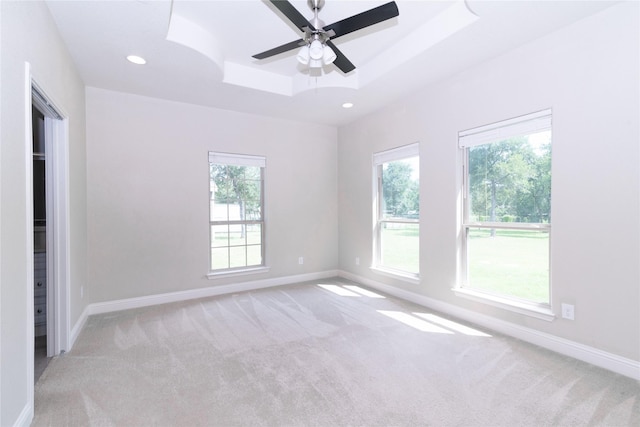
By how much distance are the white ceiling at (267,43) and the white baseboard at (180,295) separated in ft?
8.25

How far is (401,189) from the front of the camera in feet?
13.7

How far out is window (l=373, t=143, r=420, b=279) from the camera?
3.94 meters

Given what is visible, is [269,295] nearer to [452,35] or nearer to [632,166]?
[452,35]

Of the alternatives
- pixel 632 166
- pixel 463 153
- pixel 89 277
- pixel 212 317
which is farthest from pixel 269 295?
pixel 632 166

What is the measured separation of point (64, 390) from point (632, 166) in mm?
4212

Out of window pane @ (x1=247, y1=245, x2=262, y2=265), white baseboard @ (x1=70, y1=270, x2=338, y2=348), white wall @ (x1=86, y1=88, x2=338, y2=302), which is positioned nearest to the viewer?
white baseboard @ (x1=70, y1=270, x2=338, y2=348)

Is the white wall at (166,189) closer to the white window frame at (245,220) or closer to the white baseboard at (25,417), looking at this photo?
the white window frame at (245,220)

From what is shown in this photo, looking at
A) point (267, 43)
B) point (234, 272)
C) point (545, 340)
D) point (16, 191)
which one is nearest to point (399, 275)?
point (545, 340)

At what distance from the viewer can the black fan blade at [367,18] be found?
1831mm

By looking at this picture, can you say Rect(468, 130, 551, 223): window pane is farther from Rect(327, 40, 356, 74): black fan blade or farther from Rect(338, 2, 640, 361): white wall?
Rect(327, 40, 356, 74): black fan blade

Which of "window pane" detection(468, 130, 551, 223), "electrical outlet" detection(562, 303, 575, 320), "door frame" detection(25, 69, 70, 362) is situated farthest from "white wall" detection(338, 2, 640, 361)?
"door frame" detection(25, 69, 70, 362)

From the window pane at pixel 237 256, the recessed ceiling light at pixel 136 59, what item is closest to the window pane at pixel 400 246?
the window pane at pixel 237 256

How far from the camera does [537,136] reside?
2693 millimetres

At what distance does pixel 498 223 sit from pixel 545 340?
108 centimetres
